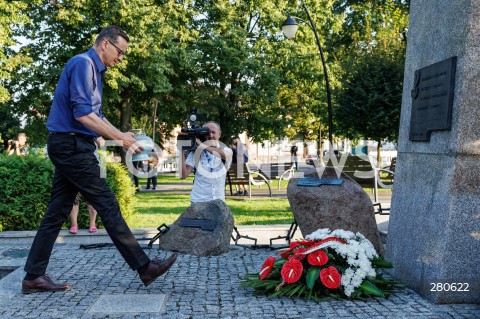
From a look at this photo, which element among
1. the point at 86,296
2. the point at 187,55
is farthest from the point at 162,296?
the point at 187,55

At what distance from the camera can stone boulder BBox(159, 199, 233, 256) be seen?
672cm

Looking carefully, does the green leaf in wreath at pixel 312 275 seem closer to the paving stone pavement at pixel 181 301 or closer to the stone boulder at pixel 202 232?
the paving stone pavement at pixel 181 301

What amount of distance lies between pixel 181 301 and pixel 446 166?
239cm

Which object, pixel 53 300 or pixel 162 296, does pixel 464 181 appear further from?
pixel 53 300

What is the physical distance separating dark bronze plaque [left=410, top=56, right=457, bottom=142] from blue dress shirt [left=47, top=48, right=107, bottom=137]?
2862 millimetres

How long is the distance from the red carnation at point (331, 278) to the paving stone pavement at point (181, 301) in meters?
0.14

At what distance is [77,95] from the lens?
15.5ft

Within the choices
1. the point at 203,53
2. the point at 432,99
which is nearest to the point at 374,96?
the point at 203,53

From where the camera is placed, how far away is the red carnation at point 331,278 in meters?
4.58

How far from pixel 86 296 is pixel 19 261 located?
2.03m

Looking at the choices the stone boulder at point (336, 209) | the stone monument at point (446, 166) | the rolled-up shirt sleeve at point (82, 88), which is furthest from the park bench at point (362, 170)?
the rolled-up shirt sleeve at point (82, 88)

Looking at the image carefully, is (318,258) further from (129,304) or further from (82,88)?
(82,88)

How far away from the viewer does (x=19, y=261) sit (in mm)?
6422

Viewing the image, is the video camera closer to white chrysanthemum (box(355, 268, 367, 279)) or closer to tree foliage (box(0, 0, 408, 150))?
white chrysanthemum (box(355, 268, 367, 279))
